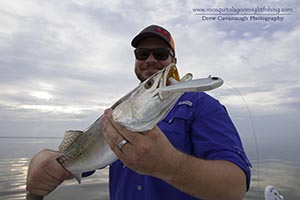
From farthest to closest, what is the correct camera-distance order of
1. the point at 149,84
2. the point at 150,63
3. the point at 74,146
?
the point at 150,63 < the point at 74,146 < the point at 149,84

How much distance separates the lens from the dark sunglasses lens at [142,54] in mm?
3863

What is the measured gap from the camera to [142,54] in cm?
390

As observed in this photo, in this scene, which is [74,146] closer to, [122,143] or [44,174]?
[44,174]

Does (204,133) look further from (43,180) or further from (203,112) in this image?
(43,180)

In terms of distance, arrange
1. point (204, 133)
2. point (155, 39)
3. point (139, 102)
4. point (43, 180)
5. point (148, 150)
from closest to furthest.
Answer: point (148, 150), point (139, 102), point (204, 133), point (43, 180), point (155, 39)

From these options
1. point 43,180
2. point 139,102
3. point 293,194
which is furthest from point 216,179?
point 293,194

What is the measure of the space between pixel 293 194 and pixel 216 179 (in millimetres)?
10050

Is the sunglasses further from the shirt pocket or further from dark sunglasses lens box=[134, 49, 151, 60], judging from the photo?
the shirt pocket

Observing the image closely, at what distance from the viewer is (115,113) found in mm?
2051

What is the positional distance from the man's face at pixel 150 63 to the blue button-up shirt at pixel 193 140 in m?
0.99

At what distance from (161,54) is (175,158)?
2253 millimetres

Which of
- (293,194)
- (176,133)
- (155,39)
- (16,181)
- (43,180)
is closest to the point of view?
(176,133)

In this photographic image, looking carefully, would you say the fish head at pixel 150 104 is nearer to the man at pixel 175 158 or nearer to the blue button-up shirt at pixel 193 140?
the man at pixel 175 158

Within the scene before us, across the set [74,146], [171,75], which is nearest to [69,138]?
[74,146]
